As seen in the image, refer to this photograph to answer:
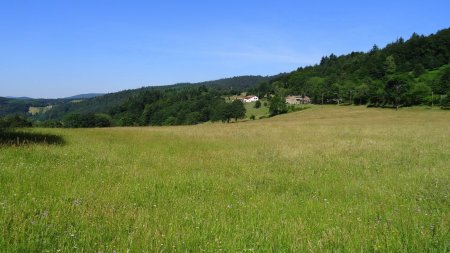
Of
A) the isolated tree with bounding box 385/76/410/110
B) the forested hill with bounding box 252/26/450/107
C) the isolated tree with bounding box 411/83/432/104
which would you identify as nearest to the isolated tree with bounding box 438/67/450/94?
the forested hill with bounding box 252/26/450/107

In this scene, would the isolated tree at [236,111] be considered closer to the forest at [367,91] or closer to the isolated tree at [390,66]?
the forest at [367,91]

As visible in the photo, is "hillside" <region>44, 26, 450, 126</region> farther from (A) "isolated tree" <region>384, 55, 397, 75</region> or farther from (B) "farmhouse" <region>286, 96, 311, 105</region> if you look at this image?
(B) "farmhouse" <region>286, 96, 311, 105</region>

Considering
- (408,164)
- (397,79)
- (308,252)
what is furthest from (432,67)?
(308,252)

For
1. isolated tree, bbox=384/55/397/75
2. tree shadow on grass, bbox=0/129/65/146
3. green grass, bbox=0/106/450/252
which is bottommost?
green grass, bbox=0/106/450/252

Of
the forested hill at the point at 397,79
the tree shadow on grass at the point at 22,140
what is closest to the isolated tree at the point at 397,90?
the forested hill at the point at 397,79

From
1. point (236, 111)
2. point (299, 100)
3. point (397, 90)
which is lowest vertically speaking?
point (236, 111)

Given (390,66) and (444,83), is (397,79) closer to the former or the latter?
(444,83)

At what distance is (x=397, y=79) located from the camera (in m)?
97.9

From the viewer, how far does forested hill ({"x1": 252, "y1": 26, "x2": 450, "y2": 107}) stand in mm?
93812

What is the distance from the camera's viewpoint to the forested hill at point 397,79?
93.8 m

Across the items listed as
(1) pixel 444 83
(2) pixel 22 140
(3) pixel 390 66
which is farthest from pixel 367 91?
(2) pixel 22 140

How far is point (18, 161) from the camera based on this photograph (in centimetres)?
980

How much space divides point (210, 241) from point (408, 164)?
34.3ft

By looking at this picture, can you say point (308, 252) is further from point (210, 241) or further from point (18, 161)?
point (18, 161)
